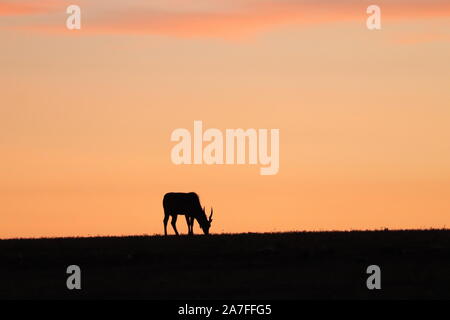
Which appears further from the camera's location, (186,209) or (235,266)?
(186,209)

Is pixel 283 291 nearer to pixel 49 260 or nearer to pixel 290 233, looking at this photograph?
pixel 49 260

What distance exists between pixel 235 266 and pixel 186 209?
1997cm

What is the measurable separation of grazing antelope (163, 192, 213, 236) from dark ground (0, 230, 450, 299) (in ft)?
28.8

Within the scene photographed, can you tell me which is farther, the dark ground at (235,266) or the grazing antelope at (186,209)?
the grazing antelope at (186,209)

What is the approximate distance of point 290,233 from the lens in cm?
5769

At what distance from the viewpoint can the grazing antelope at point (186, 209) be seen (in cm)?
6544

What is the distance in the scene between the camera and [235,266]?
46.1m

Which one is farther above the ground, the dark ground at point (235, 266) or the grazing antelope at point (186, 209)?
the grazing antelope at point (186, 209)

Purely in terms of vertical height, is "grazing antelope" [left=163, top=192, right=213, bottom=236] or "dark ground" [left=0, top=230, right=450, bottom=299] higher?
"grazing antelope" [left=163, top=192, right=213, bottom=236]

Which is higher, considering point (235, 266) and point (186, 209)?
point (186, 209)

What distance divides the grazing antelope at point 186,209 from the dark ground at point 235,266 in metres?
8.78

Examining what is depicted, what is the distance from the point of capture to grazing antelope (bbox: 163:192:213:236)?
65438 mm

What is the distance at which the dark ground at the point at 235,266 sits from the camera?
41.2 metres
